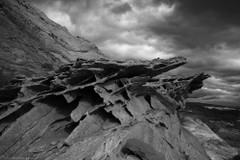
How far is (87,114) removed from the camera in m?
19.0

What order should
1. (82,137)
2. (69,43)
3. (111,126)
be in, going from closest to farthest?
(82,137) → (111,126) → (69,43)

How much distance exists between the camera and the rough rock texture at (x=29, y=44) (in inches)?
1228

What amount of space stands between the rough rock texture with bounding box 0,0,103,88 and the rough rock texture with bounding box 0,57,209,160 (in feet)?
26.1

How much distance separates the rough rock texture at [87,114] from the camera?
16812mm

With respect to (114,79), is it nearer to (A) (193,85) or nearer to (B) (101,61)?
(B) (101,61)

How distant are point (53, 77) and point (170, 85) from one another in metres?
16.6

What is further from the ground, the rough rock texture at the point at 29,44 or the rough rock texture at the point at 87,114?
the rough rock texture at the point at 29,44

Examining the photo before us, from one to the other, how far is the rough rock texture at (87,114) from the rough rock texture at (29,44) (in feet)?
26.1

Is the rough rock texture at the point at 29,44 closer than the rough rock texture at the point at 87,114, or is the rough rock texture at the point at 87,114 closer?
the rough rock texture at the point at 87,114

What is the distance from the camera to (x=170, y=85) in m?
29.4

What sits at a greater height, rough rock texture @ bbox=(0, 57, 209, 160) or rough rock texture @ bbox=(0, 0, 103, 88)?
rough rock texture @ bbox=(0, 0, 103, 88)

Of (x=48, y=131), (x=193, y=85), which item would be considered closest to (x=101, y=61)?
(x=48, y=131)

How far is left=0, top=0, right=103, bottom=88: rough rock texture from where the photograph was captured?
102ft

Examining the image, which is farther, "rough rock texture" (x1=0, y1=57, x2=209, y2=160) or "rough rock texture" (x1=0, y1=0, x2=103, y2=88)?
"rough rock texture" (x1=0, y1=0, x2=103, y2=88)
